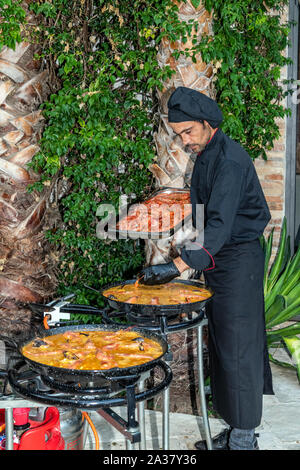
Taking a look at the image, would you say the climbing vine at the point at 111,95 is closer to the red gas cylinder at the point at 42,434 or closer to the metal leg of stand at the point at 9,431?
the red gas cylinder at the point at 42,434

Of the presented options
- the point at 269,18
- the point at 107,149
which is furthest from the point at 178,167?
the point at 269,18

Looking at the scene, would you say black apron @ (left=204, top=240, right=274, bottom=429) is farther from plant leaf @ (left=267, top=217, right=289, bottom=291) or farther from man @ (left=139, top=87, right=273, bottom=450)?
plant leaf @ (left=267, top=217, right=289, bottom=291)

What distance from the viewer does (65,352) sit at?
1.97 meters

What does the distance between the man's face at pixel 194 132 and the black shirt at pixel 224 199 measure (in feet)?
0.23

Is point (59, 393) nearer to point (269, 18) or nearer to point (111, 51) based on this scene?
point (111, 51)

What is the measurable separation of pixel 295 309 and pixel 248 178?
210cm

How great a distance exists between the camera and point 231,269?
2.84 metres

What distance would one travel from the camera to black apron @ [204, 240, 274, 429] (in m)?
2.83

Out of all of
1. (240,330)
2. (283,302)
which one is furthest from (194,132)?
(283,302)

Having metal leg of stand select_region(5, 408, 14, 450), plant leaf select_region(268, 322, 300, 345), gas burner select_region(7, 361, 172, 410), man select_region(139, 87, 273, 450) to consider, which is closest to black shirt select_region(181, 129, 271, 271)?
man select_region(139, 87, 273, 450)

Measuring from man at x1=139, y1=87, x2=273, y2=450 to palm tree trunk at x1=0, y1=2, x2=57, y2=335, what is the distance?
1035 millimetres

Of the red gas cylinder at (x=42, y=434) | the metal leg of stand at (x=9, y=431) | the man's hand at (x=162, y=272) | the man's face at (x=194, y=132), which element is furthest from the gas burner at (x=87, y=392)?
the man's face at (x=194, y=132)

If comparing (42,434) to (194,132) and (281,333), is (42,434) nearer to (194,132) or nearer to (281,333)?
(194,132)

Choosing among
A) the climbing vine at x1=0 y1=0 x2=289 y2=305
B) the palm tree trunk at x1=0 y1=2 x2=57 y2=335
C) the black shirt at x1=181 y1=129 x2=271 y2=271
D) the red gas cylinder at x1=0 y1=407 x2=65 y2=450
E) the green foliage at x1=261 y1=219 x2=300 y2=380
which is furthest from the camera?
the green foliage at x1=261 y1=219 x2=300 y2=380
